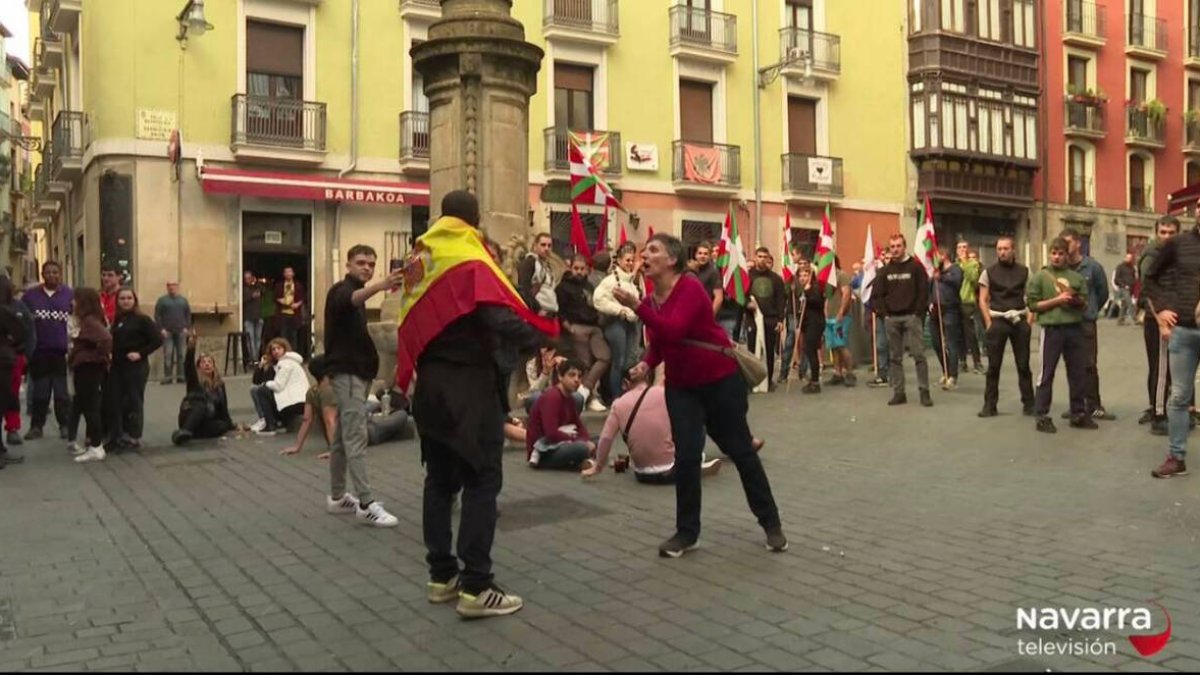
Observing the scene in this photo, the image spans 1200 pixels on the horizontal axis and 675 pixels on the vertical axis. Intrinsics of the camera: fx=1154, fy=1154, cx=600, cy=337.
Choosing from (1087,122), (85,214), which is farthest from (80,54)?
(1087,122)

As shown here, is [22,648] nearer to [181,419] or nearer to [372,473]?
[372,473]

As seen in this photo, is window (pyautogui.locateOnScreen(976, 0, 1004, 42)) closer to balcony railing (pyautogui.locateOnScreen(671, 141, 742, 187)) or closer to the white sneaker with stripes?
balcony railing (pyautogui.locateOnScreen(671, 141, 742, 187))

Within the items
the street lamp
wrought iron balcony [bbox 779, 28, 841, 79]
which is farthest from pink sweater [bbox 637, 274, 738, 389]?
wrought iron balcony [bbox 779, 28, 841, 79]

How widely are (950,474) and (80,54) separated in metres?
23.4

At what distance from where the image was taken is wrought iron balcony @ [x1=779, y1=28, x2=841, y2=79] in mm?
32500

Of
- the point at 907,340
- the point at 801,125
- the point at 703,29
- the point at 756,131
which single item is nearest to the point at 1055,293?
the point at 907,340

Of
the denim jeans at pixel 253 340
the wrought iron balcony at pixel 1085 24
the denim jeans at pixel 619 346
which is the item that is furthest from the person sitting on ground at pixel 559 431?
the wrought iron balcony at pixel 1085 24

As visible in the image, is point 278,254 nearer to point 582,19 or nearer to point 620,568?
point 582,19

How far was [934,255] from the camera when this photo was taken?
15.9 metres

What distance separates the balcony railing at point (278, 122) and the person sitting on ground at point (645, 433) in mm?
18916

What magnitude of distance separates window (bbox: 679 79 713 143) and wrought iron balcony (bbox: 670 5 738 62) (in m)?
0.88

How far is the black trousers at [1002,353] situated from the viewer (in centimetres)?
1165

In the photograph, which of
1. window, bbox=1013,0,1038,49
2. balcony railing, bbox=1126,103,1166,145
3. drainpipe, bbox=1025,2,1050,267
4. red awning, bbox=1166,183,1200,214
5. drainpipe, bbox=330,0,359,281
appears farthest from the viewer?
balcony railing, bbox=1126,103,1166,145

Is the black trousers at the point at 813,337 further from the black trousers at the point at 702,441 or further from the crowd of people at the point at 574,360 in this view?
the black trousers at the point at 702,441
